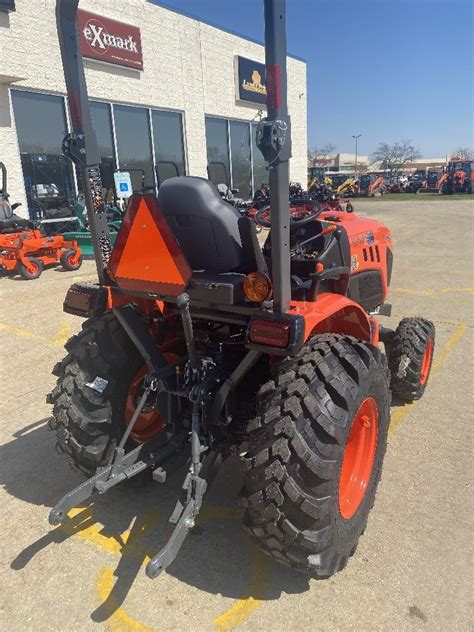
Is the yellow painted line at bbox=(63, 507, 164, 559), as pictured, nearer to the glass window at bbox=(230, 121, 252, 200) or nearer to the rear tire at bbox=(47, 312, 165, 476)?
the rear tire at bbox=(47, 312, 165, 476)

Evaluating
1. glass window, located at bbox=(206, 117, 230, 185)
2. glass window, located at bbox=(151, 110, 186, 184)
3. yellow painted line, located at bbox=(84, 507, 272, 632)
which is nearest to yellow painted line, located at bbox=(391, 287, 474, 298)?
yellow painted line, located at bbox=(84, 507, 272, 632)

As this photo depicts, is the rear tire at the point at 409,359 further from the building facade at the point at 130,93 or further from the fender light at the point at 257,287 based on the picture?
the building facade at the point at 130,93

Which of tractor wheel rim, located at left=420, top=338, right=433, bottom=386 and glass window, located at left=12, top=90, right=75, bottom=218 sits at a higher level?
glass window, located at left=12, top=90, right=75, bottom=218

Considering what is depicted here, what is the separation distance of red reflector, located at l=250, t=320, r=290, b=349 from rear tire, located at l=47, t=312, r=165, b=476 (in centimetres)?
96

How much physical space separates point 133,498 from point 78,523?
32 cm

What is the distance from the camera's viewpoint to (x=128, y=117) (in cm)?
1305

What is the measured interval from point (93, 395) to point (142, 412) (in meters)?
0.37

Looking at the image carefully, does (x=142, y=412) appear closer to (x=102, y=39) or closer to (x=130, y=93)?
(x=102, y=39)

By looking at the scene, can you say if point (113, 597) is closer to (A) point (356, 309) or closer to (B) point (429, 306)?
(A) point (356, 309)

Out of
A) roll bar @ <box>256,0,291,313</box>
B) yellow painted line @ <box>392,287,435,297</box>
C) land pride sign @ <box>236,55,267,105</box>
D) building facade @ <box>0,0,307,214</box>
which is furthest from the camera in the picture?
land pride sign @ <box>236,55,267,105</box>

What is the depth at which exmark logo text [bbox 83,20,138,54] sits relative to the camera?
454 inches

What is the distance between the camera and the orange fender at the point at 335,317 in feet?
6.96

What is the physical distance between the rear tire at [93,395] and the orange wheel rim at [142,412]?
0.05 meters

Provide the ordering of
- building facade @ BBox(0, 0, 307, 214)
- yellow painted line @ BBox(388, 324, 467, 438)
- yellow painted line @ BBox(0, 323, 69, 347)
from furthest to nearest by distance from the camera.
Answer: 1. building facade @ BBox(0, 0, 307, 214)
2. yellow painted line @ BBox(0, 323, 69, 347)
3. yellow painted line @ BBox(388, 324, 467, 438)
